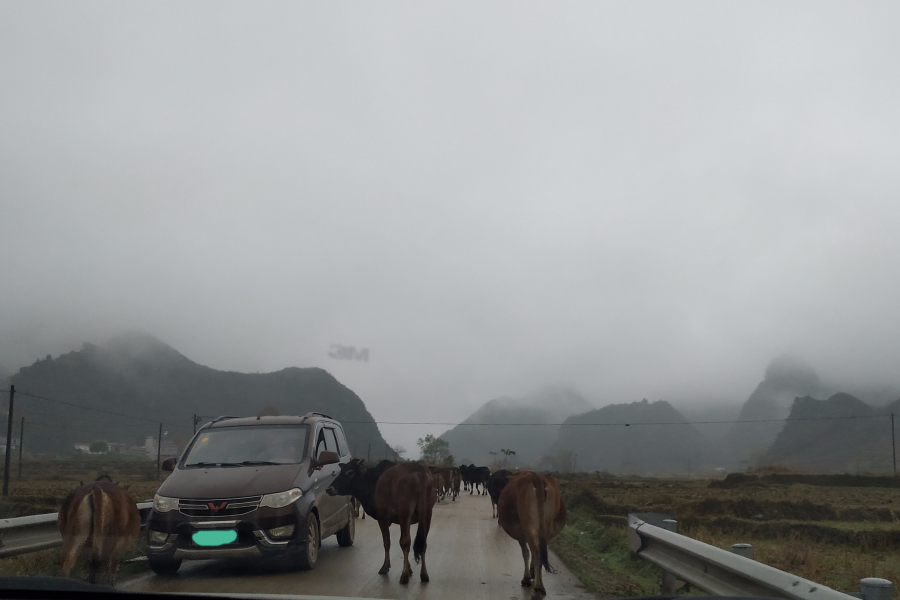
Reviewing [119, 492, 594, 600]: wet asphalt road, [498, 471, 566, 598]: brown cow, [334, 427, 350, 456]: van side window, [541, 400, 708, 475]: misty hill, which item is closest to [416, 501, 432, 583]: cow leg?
[119, 492, 594, 600]: wet asphalt road

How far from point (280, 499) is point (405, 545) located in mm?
1718

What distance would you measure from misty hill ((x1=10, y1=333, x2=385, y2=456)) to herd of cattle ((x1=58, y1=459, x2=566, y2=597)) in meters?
A: 25.7

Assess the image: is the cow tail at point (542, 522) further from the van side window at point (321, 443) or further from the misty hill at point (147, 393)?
the misty hill at point (147, 393)

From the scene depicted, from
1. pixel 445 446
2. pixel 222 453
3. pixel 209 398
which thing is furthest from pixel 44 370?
pixel 222 453

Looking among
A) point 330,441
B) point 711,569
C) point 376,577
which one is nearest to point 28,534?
point 376,577

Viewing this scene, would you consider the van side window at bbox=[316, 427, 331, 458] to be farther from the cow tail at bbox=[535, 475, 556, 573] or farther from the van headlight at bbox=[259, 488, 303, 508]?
the cow tail at bbox=[535, 475, 556, 573]

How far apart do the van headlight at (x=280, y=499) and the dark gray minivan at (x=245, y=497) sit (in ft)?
0.04

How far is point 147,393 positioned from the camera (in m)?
53.2

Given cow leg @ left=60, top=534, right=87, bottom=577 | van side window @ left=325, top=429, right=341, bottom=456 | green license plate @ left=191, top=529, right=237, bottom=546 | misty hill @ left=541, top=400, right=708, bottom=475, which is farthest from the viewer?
misty hill @ left=541, top=400, right=708, bottom=475

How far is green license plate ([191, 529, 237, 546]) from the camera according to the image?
845 centimetres

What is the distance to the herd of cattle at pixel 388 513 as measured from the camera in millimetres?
7531

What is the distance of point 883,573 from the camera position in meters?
10.2

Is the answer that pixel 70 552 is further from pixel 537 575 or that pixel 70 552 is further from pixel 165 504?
pixel 537 575

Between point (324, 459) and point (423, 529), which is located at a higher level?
point (324, 459)
